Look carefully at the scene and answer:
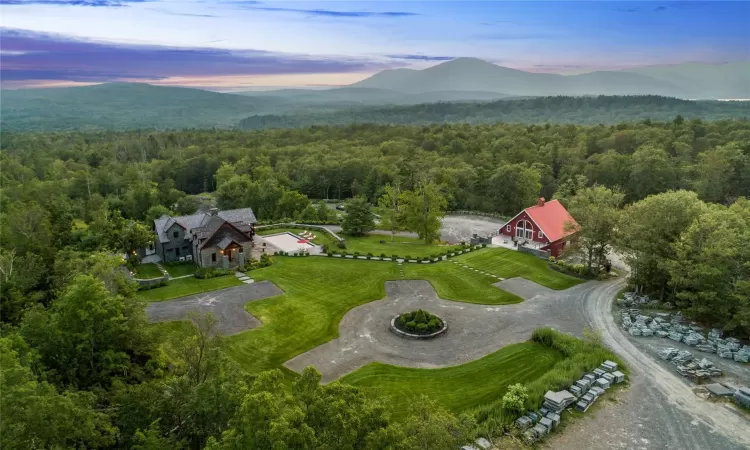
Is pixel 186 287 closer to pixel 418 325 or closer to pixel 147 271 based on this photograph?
pixel 147 271

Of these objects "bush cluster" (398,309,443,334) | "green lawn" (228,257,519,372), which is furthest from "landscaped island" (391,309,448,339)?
"green lawn" (228,257,519,372)

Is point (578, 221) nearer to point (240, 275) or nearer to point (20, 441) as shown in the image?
point (240, 275)

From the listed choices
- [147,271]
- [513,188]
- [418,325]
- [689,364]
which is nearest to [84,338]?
[418,325]

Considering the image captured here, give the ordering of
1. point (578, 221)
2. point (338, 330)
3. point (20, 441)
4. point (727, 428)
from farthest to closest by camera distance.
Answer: point (578, 221) < point (338, 330) < point (727, 428) < point (20, 441)

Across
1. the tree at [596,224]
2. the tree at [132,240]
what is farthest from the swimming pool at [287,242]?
the tree at [596,224]

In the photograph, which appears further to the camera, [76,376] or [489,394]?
[489,394]

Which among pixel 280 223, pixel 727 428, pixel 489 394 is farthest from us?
pixel 280 223

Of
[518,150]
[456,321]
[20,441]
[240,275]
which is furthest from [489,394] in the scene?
[518,150]

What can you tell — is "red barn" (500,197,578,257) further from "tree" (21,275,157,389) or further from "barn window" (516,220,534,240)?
"tree" (21,275,157,389)
